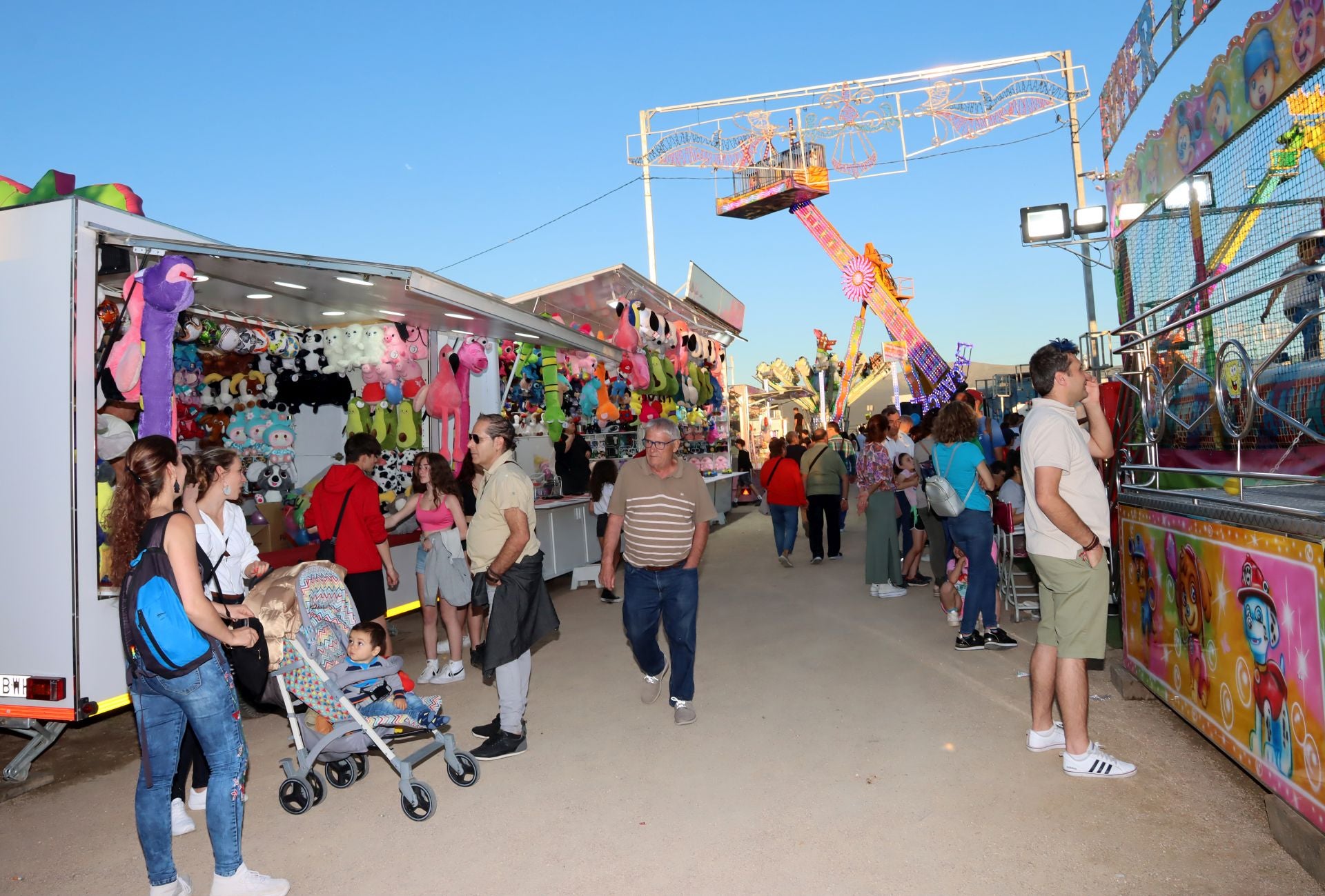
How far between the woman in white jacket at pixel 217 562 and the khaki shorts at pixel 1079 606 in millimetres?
3309

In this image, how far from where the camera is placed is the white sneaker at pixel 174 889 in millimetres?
2988

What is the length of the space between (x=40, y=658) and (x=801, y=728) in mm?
3874

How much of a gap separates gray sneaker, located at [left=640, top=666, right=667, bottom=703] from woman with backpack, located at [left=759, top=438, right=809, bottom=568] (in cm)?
515

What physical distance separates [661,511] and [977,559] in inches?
98.5

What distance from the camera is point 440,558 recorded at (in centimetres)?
580

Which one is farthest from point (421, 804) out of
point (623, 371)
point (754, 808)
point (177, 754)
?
point (623, 371)

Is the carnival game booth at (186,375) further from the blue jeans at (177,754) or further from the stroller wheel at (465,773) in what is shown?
the stroller wheel at (465,773)

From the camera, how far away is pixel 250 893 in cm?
301

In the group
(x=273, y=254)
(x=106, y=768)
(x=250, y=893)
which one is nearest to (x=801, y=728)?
(x=250, y=893)

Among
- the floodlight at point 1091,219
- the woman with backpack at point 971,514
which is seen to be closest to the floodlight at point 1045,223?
the floodlight at point 1091,219

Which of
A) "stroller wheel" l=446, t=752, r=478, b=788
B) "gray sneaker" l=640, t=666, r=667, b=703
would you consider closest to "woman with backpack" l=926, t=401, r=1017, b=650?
"gray sneaker" l=640, t=666, r=667, b=703

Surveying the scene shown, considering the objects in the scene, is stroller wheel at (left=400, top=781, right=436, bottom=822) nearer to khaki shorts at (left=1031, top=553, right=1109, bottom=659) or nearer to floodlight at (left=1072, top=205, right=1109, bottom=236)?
khaki shorts at (left=1031, top=553, right=1109, bottom=659)

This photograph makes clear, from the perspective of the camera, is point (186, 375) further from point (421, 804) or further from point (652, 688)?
point (421, 804)

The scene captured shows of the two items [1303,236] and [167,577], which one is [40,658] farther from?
[1303,236]
